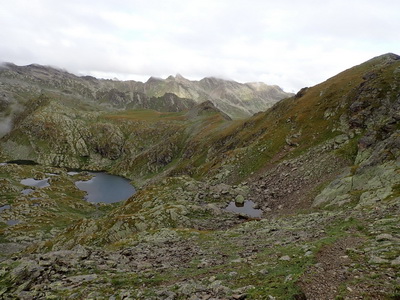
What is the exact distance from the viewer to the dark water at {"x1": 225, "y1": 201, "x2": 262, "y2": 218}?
2185 inches

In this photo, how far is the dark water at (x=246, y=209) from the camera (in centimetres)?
5549

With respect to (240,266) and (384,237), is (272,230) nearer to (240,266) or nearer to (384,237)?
(240,266)

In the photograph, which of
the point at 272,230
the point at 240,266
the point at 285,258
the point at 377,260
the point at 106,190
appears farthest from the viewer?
the point at 106,190

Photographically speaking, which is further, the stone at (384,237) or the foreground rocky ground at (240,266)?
the stone at (384,237)

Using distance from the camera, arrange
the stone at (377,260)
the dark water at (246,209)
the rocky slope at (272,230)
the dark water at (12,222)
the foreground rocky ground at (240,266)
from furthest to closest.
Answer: the dark water at (12,222) → the dark water at (246,209) → the rocky slope at (272,230) → the stone at (377,260) → the foreground rocky ground at (240,266)

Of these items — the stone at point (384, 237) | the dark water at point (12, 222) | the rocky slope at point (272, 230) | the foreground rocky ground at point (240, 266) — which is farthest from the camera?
the dark water at point (12, 222)

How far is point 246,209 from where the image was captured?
58125 mm

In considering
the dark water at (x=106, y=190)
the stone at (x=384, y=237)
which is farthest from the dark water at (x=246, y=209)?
the dark water at (x=106, y=190)

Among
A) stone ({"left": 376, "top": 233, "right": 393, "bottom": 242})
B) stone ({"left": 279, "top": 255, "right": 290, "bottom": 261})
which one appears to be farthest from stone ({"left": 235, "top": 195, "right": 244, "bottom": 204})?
stone ({"left": 376, "top": 233, "right": 393, "bottom": 242})

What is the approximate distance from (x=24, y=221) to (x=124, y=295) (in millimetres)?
119158

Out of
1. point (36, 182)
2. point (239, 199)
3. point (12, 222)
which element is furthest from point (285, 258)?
point (36, 182)

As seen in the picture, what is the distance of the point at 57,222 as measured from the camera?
376 ft

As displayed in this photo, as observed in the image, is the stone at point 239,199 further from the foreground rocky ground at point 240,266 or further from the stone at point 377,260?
the stone at point 377,260

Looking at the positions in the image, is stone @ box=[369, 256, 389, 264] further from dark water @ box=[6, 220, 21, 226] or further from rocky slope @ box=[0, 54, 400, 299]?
dark water @ box=[6, 220, 21, 226]
